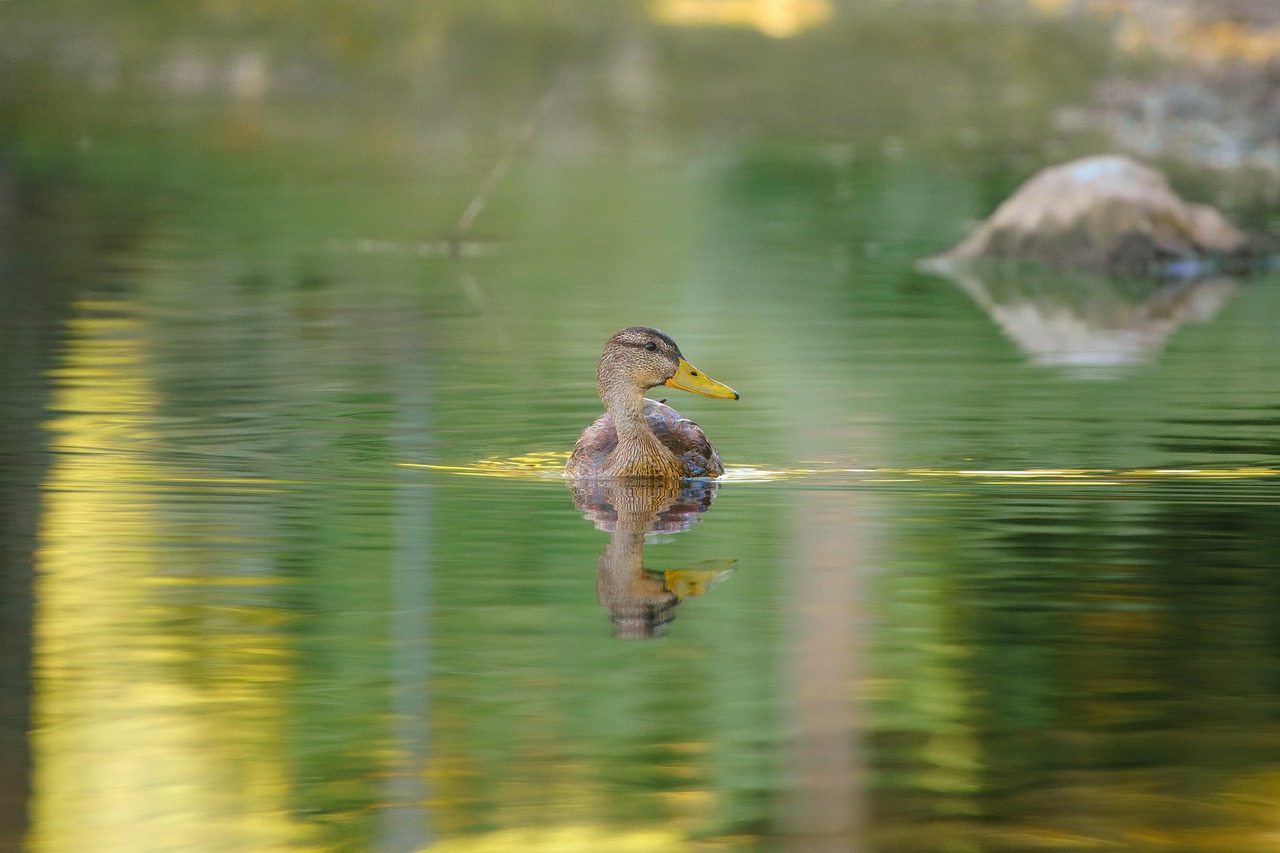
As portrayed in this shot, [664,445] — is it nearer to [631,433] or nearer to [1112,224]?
[631,433]

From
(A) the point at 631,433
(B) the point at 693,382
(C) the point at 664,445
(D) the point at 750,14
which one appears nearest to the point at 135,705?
(A) the point at 631,433

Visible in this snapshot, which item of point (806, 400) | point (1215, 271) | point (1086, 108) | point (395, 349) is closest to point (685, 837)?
point (806, 400)

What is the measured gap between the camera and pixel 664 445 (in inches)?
527

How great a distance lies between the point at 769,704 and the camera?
844cm

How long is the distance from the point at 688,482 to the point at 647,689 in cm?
A: 473

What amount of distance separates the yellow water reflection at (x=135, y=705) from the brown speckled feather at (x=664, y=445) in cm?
225

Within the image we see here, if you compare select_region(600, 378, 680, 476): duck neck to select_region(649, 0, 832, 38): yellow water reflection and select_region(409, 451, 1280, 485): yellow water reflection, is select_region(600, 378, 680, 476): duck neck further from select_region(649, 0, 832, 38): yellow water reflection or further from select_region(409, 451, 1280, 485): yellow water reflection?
select_region(649, 0, 832, 38): yellow water reflection

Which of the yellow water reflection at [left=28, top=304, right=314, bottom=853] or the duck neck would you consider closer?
the yellow water reflection at [left=28, top=304, right=314, bottom=853]

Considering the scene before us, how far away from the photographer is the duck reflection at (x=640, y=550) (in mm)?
9867

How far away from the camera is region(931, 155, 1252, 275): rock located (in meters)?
27.4

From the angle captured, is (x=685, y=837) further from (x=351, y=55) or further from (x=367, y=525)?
(x=351, y=55)

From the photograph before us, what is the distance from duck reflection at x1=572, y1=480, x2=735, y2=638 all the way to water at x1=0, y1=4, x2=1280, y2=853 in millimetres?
39

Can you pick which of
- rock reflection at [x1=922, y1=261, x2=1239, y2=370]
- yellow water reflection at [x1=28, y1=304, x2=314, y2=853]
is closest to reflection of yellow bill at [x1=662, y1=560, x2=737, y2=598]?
yellow water reflection at [x1=28, y1=304, x2=314, y2=853]

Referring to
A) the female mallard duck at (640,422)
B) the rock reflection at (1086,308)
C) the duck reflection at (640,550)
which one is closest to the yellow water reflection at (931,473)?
the female mallard duck at (640,422)
